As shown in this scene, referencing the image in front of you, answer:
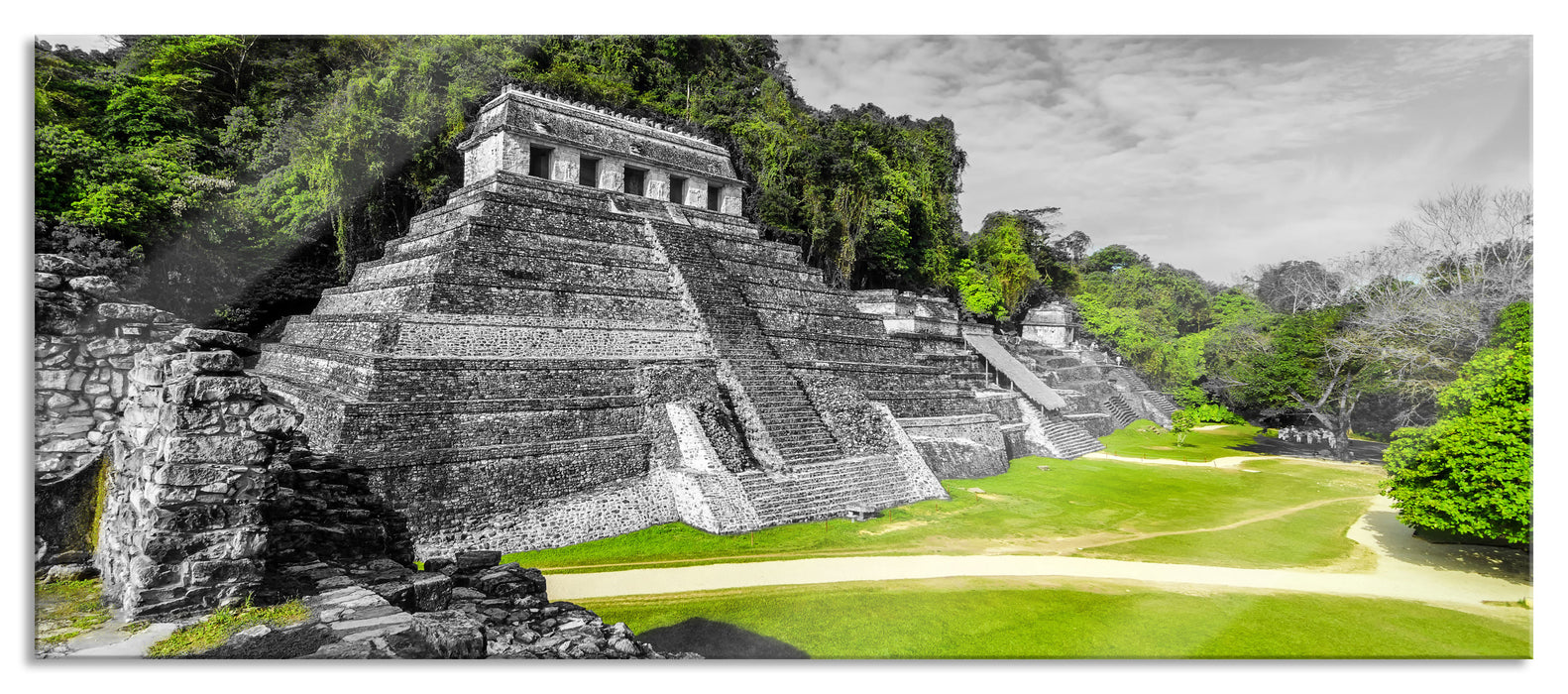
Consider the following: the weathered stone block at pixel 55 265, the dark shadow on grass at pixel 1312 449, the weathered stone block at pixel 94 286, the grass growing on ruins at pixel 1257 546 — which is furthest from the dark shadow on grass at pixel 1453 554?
the weathered stone block at pixel 55 265

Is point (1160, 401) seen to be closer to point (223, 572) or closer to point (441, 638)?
point (441, 638)

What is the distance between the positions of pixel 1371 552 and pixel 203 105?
23.7m

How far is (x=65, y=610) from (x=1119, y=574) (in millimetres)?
11471

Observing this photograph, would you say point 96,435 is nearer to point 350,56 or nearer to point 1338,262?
point 350,56

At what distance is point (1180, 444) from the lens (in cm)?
2559

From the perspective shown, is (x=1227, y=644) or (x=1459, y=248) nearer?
(x=1227, y=644)

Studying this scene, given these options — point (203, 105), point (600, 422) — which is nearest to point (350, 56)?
point (203, 105)

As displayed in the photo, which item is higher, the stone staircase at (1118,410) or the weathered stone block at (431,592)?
the weathered stone block at (431,592)

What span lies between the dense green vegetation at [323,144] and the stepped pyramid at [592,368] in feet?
5.45

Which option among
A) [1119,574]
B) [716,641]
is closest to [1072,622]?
[1119,574]

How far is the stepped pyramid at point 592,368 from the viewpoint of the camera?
1118 centimetres

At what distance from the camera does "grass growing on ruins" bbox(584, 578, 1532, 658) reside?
7255mm

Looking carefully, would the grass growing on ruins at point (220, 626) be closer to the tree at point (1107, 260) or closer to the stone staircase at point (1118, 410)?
the stone staircase at point (1118, 410)

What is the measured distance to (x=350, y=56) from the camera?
49.4ft
